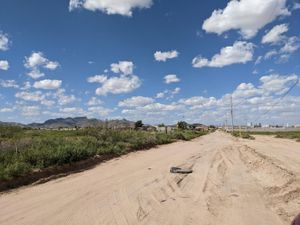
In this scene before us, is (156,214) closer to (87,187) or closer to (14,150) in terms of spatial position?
(87,187)

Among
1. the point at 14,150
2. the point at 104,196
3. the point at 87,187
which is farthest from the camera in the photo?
the point at 14,150

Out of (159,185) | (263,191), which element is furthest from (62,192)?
(263,191)

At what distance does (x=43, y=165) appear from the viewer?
617 inches

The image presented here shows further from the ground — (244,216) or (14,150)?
(14,150)

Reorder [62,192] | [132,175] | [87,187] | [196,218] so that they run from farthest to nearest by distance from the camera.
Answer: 1. [132,175]
2. [87,187]
3. [62,192]
4. [196,218]

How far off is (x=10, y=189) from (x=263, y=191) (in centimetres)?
823

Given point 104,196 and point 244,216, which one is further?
point 104,196

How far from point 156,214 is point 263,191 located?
4.79 meters

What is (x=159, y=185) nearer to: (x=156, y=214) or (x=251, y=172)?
(x=156, y=214)

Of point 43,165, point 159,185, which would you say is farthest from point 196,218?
point 43,165

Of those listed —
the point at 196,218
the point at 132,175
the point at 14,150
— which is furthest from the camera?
the point at 14,150

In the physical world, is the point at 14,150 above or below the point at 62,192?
above

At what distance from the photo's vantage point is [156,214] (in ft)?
28.6

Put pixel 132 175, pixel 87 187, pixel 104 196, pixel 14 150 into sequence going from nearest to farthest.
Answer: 1. pixel 104 196
2. pixel 87 187
3. pixel 132 175
4. pixel 14 150
